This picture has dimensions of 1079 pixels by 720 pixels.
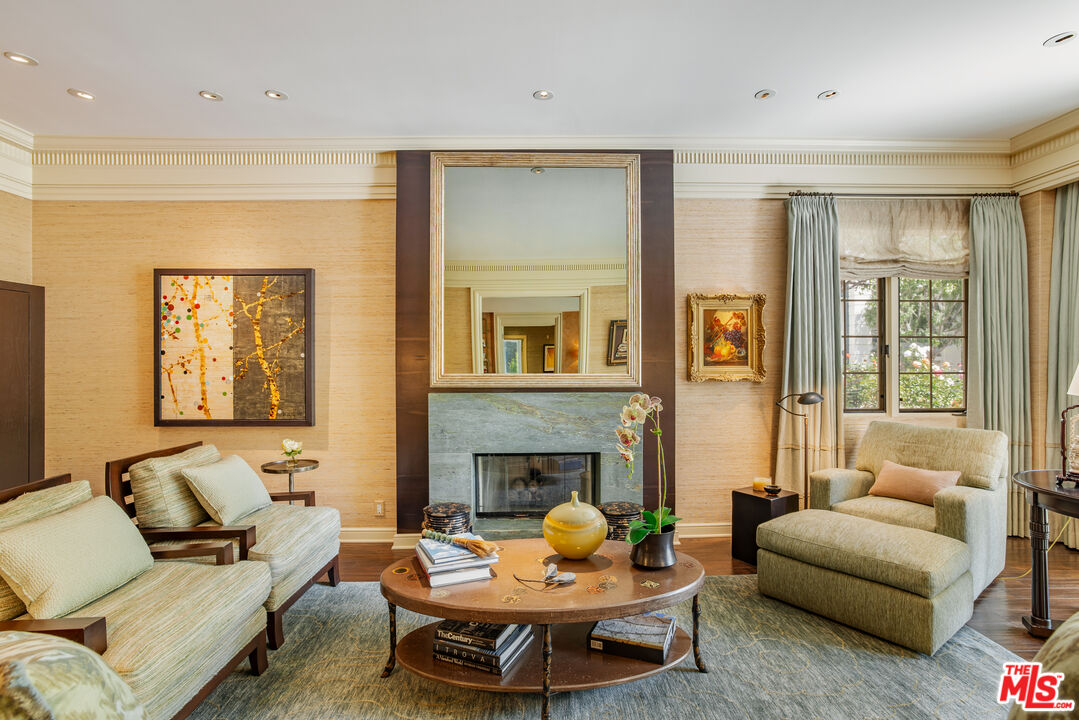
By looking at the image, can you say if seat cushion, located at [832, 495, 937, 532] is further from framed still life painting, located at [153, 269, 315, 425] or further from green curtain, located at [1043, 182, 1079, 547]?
framed still life painting, located at [153, 269, 315, 425]

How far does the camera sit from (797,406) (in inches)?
164

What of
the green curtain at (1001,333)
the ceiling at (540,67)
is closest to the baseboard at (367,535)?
the ceiling at (540,67)

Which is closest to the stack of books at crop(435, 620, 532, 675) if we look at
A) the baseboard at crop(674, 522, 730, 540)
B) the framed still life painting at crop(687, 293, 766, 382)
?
the baseboard at crop(674, 522, 730, 540)

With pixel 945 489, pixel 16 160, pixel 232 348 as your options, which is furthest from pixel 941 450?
pixel 16 160

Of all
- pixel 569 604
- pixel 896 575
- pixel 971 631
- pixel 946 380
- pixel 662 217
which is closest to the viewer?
pixel 569 604

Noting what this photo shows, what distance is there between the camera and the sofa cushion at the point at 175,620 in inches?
67.2

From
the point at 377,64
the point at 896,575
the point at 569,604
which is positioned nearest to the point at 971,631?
the point at 896,575

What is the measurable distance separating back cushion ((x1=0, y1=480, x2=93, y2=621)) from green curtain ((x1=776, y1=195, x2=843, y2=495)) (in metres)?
4.04

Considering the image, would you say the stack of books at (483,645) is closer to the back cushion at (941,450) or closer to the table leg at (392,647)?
the table leg at (392,647)

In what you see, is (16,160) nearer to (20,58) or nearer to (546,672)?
(20,58)

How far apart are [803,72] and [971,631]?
294cm

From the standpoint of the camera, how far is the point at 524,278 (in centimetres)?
399

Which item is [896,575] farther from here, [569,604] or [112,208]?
[112,208]

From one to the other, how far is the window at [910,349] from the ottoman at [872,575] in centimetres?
175
